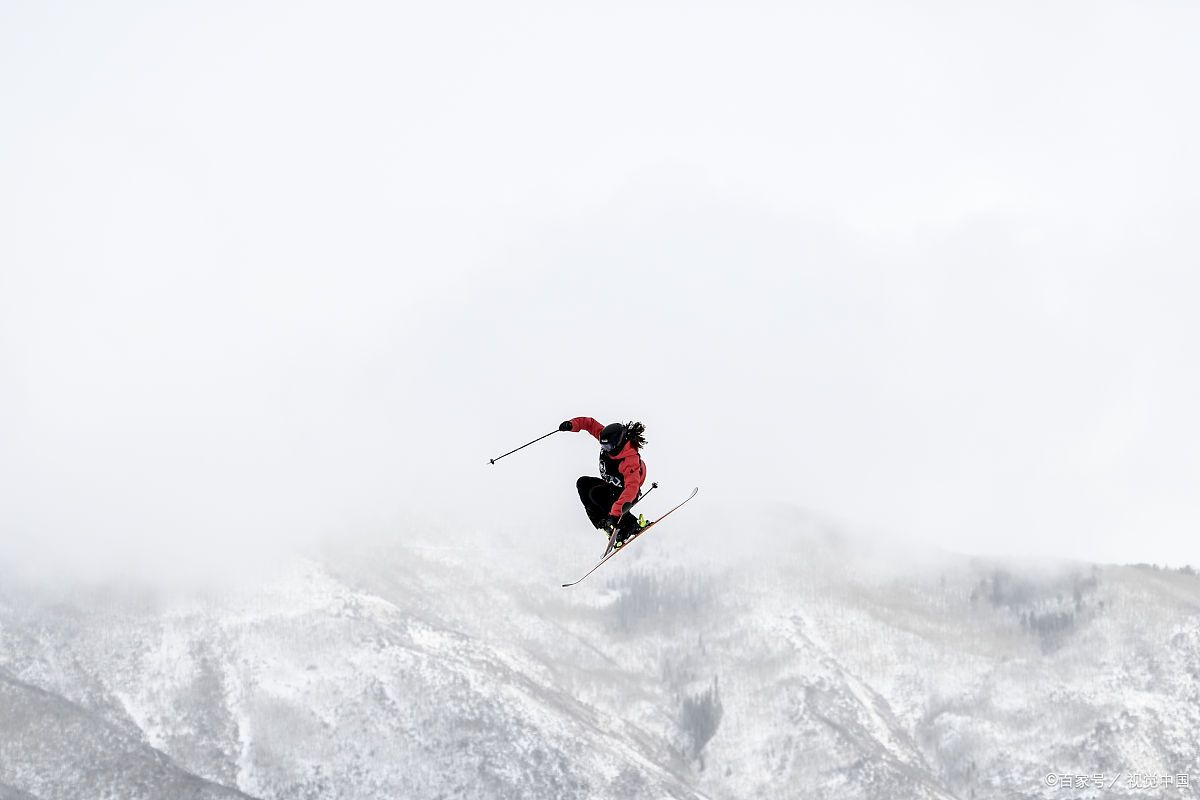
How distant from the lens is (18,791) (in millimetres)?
195625

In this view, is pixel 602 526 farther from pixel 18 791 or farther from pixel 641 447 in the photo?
pixel 18 791

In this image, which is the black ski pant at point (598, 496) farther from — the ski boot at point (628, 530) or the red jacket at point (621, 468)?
the ski boot at point (628, 530)

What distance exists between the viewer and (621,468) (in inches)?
2083

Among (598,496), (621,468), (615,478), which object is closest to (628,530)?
(598,496)

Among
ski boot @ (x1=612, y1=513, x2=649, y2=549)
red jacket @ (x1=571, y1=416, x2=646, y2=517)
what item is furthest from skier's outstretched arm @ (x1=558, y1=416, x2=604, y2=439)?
ski boot @ (x1=612, y1=513, x2=649, y2=549)

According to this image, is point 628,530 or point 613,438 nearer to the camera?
point 613,438

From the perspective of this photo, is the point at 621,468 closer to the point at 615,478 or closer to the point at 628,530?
the point at 615,478

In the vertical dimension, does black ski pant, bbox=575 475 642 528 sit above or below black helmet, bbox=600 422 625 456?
below

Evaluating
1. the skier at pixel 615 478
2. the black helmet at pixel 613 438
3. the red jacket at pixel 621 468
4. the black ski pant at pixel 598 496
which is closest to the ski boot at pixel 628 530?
the skier at pixel 615 478

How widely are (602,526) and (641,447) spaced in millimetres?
4594

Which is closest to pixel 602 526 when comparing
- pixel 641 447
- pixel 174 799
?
pixel 641 447

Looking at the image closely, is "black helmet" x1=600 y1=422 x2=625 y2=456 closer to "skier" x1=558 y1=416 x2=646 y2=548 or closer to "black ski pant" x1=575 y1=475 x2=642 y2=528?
"skier" x1=558 y1=416 x2=646 y2=548

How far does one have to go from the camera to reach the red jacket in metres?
52.4

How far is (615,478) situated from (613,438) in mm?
2142
